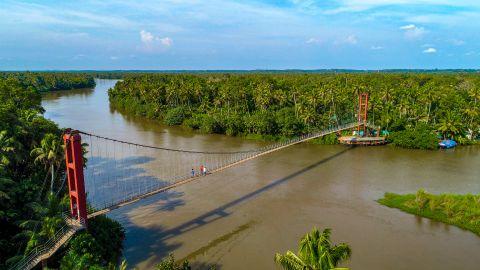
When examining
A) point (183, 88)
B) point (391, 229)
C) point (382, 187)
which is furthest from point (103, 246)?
point (183, 88)

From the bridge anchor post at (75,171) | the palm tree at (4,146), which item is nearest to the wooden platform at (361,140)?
the bridge anchor post at (75,171)

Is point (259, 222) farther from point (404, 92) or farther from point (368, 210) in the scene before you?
point (404, 92)

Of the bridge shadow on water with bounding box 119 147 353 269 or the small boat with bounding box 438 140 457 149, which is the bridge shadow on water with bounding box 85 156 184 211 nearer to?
the bridge shadow on water with bounding box 119 147 353 269

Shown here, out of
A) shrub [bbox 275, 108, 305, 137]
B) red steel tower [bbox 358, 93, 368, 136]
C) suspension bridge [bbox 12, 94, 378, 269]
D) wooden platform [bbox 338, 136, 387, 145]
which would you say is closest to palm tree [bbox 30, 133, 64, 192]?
suspension bridge [bbox 12, 94, 378, 269]

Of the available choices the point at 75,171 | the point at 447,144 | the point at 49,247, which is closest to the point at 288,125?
the point at 447,144

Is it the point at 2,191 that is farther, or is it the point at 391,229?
the point at 391,229
